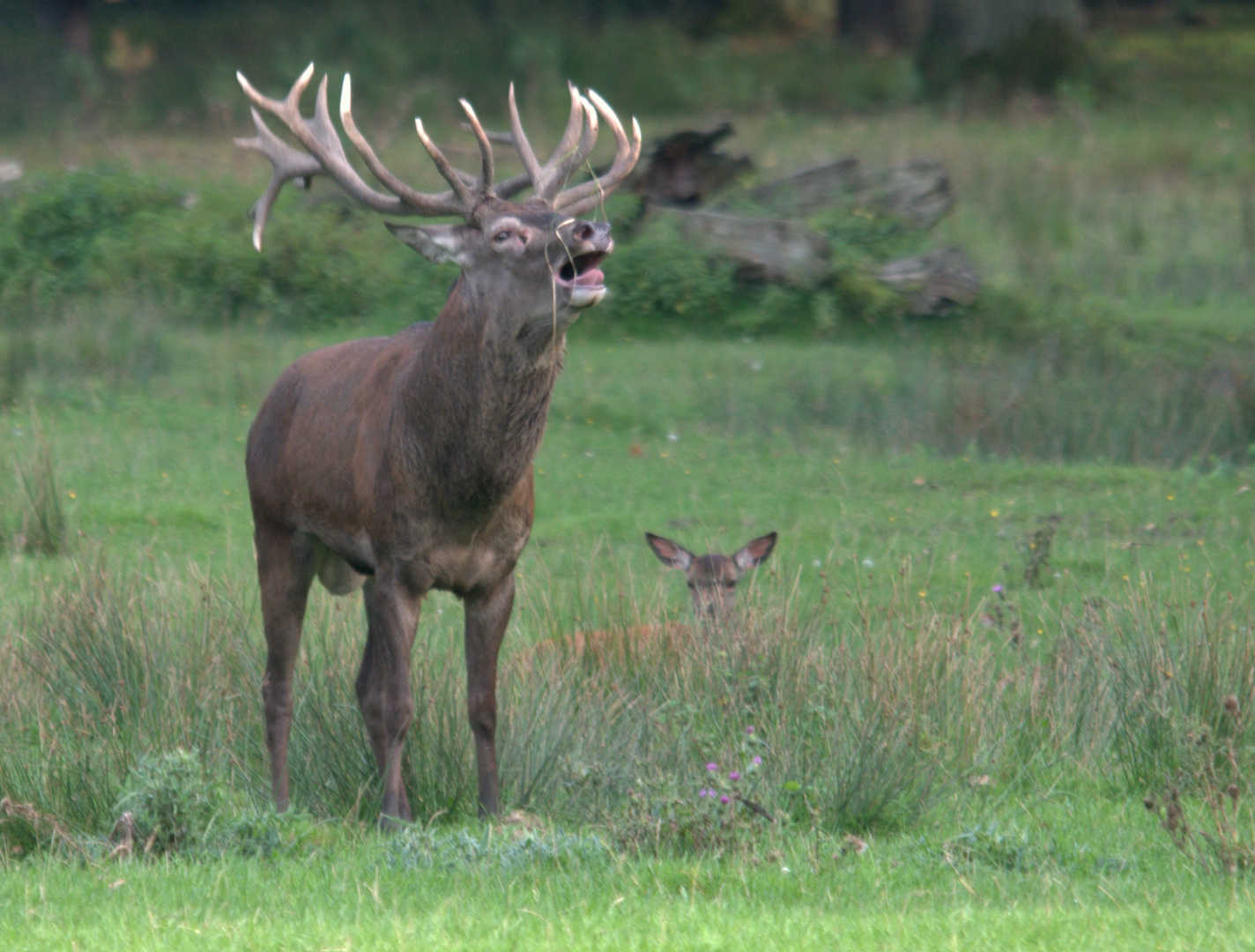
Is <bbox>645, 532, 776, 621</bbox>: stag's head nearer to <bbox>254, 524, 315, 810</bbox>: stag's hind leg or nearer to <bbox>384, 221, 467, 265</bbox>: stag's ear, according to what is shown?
<bbox>254, 524, 315, 810</bbox>: stag's hind leg

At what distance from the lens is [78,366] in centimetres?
1540

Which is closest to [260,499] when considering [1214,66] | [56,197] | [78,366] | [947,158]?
[78,366]

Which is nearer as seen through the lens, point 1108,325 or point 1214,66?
point 1108,325

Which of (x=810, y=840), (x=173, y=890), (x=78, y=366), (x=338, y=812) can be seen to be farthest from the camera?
(x=78, y=366)

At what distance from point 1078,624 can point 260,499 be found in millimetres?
3829

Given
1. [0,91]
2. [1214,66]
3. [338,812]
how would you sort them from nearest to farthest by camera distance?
[338,812] < [0,91] < [1214,66]

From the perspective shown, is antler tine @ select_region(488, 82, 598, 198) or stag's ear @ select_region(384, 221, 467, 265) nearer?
stag's ear @ select_region(384, 221, 467, 265)

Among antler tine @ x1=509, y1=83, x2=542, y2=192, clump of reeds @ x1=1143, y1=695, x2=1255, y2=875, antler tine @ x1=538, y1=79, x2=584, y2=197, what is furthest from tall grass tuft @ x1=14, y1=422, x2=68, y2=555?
clump of reeds @ x1=1143, y1=695, x2=1255, y2=875

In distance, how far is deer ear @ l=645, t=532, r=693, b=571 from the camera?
9602 millimetres

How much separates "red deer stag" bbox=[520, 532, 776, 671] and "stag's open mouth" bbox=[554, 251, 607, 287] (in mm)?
2217

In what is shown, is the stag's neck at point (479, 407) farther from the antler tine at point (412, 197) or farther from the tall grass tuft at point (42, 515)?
the tall grass tuft at point (42, 515)

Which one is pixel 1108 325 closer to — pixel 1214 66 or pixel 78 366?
pixel 78 366

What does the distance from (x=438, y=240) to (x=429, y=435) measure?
708mm

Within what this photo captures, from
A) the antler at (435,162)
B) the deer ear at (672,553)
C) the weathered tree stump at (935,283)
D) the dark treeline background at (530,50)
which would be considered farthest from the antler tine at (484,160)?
the dark treeline background at (530,50)
